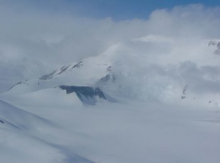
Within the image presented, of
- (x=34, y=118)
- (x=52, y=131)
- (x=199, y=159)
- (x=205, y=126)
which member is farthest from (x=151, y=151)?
(x=205, y=126)

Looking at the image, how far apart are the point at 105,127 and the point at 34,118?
32519 mm

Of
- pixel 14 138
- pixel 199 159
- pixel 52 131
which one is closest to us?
pixel 14 138

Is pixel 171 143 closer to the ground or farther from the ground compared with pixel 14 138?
farther from the ground

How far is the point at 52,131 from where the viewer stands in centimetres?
12444

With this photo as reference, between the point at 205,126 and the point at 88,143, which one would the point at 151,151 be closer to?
the point at 88,143

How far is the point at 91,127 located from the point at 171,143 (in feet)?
117

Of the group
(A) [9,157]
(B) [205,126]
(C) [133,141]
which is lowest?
(A) [9,157]

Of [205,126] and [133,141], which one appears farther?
[205,126]

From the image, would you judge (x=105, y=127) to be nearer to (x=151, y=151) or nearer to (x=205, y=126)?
(x=151, y=151)

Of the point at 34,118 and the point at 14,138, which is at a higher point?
the point at 34,118

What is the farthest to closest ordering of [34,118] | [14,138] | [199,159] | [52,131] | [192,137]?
[192,137], [34,118], [52,131], [199,159], [14,138]

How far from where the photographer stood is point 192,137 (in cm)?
15112

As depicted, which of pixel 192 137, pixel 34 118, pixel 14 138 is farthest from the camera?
pixel 192 137

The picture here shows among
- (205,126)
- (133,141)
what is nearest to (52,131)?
(133,141)
